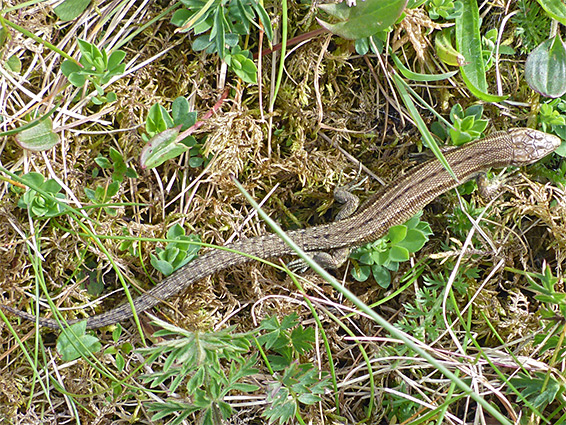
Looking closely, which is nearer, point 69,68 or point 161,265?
point 69,68

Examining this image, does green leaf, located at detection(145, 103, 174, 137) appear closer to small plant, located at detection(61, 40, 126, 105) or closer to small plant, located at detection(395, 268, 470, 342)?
small plant, located at detection(61, 40, 126, 105)

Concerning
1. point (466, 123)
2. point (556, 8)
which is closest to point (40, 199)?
point (466, 123)

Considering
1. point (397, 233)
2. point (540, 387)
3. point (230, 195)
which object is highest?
point (230, 195)

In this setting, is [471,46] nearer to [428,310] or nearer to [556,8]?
[556,8]

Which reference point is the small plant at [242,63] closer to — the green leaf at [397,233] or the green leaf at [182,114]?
the green leaf at [182,114]

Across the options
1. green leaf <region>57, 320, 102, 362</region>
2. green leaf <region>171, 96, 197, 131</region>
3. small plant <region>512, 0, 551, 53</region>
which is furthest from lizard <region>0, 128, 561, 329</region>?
green leaf <region>57, 320, 102, 362</region>

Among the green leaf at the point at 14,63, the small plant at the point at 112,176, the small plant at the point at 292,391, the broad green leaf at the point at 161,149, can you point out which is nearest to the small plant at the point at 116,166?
the small plant at the point at 112,176

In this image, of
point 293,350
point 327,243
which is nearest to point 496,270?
point 327,243
